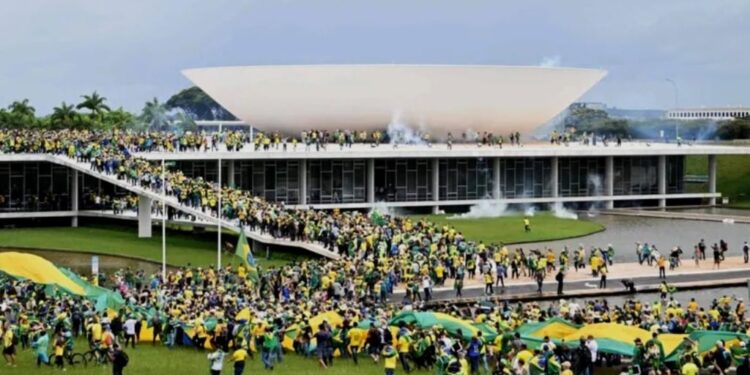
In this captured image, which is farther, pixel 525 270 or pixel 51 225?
pixel 51 225

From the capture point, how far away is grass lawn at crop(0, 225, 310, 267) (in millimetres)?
40062

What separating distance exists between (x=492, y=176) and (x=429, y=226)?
2052 centimetres

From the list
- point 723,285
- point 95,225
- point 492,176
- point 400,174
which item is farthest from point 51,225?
point 723,285

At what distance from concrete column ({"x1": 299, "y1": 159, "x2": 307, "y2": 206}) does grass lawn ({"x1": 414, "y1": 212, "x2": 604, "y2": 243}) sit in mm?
5764

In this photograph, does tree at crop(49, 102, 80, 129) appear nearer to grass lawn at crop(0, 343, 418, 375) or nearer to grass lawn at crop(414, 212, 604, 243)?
grass lawn at crop(414, 212, 604, 243)

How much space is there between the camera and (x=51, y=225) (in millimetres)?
51812

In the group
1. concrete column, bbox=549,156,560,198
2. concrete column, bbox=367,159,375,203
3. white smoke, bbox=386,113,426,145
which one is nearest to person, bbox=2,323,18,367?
concrete column, bbox=367,159,375,203

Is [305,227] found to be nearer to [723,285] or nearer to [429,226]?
[429,226]

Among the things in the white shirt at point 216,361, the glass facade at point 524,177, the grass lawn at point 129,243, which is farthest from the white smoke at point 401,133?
the white shirt at point 216,361

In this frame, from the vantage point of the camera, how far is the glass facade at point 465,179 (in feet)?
197

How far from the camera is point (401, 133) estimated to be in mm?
61844

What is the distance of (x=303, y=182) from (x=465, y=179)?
819 cm

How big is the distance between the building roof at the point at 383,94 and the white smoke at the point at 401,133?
0.45ft

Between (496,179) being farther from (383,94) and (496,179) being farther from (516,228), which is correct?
(516,228)
